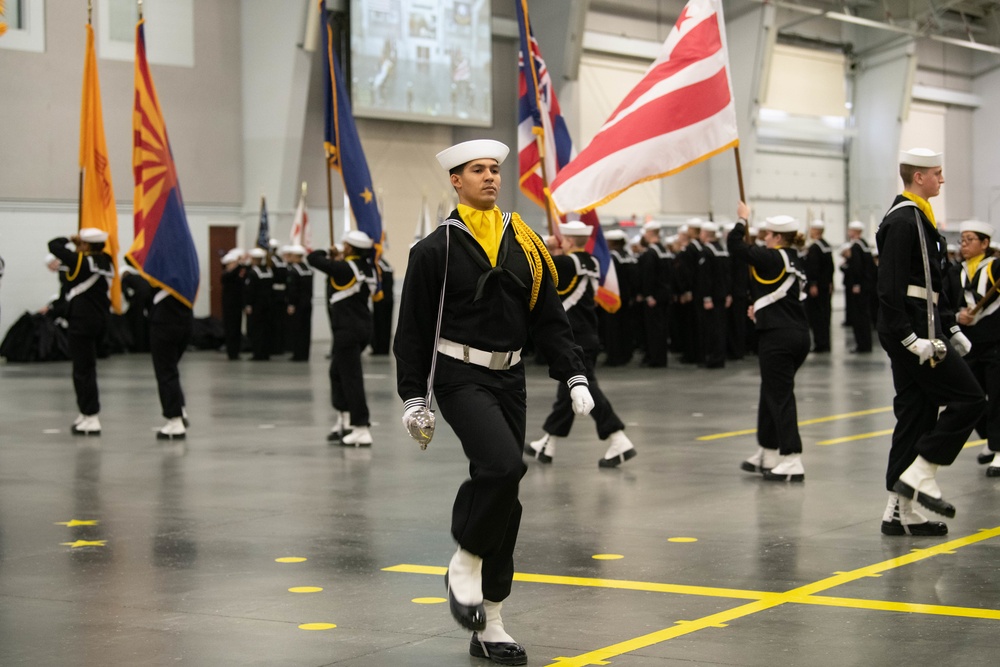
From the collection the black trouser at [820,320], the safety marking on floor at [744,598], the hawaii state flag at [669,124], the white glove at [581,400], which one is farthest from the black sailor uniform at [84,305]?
the black trouser at [820,320]

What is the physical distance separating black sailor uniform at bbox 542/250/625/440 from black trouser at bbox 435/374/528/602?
5.03 meters

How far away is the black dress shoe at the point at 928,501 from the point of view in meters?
7.04

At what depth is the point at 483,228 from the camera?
5.11 metres

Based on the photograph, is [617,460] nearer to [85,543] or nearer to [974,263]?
[974,263]

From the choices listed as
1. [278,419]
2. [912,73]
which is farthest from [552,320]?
[912,73]

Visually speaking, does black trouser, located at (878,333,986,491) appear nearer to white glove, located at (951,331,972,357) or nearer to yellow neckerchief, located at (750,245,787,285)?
white glove, located at (951,331,972,357)

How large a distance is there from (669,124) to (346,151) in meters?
5.11

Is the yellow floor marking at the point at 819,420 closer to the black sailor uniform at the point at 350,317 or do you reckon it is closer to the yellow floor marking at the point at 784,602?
the black sailor uniform at the point at 350,317

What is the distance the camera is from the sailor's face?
5.07m

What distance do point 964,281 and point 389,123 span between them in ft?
65.3

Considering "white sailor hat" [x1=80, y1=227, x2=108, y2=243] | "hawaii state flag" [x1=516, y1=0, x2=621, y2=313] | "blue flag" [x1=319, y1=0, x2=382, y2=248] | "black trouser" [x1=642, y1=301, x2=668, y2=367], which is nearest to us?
"hawaii state flag" [x1=516, y1=0, x2=621, y2=313]

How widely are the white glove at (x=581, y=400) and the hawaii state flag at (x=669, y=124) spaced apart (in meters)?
4.09

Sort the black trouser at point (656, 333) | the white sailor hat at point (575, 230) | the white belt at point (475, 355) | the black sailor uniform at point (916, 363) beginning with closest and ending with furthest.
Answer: the white belt at point (475, 355) → the black sailor uniform at point (916, 363) → the white sailor hat at point (575, 230) → the black trouser at point (656, 333)

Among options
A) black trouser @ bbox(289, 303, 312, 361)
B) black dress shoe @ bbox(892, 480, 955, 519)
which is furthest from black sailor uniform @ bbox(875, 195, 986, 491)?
black trouser @ bbox(289, 303, 312, 361)
